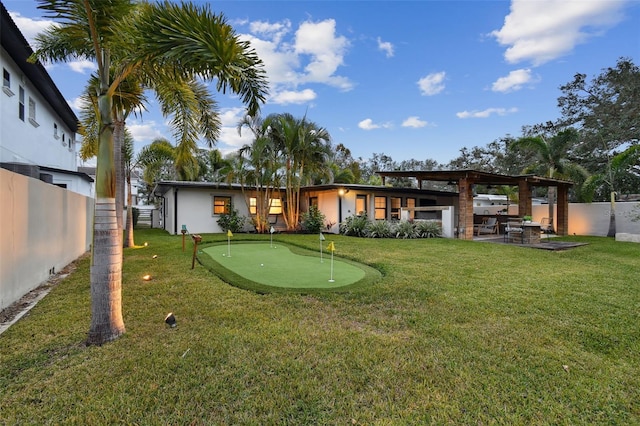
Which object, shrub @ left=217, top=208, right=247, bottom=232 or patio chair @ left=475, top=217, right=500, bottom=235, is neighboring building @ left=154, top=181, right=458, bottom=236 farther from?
patio chair @ left=475, top=217, right=500, bottom=235

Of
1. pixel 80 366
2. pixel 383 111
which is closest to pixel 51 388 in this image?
pixel 80 366

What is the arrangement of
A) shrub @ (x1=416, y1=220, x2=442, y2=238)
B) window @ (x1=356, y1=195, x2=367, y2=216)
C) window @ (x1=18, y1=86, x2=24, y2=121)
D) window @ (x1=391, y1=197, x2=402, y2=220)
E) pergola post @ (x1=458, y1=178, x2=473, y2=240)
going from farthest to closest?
window @ (x1=391, y1=197, x2=402, y2=220) → window @ (x1=356, y1=195, x2=367, y2=216) → shrub @ (x1=416, y1=220, x2=442, y2=238) → pergola post @ (x1=458, y1=178, x2=473, y2=240) → window @ (x1=18, y1=86, x2=24, y2=121)

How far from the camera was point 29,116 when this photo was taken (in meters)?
10.5

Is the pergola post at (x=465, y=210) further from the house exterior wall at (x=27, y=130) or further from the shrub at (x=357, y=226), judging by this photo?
the house exterior wall at (x=27, y=130)

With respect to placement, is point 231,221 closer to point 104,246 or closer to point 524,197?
point 104,246

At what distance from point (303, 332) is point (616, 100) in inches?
982

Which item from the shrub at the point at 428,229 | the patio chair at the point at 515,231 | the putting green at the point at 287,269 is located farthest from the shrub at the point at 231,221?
the patio chair at the point at 515,231

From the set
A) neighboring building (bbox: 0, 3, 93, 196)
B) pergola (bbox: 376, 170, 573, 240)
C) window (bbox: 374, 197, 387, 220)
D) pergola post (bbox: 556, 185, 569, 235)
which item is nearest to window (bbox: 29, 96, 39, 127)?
neighboring building (bbox: 0, 3, 93, 196)

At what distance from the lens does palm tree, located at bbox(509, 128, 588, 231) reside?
14.9 metres

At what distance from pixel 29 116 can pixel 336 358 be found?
13486mm

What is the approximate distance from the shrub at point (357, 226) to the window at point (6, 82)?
12.6 meters

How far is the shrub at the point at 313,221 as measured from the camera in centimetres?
1580

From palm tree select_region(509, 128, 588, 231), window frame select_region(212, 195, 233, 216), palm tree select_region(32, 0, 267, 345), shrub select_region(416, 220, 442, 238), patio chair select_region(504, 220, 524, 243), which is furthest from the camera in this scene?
window frame select_region(212, 195, 233, 216)

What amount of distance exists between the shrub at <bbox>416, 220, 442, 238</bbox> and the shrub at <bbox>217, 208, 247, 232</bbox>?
8963 mm
